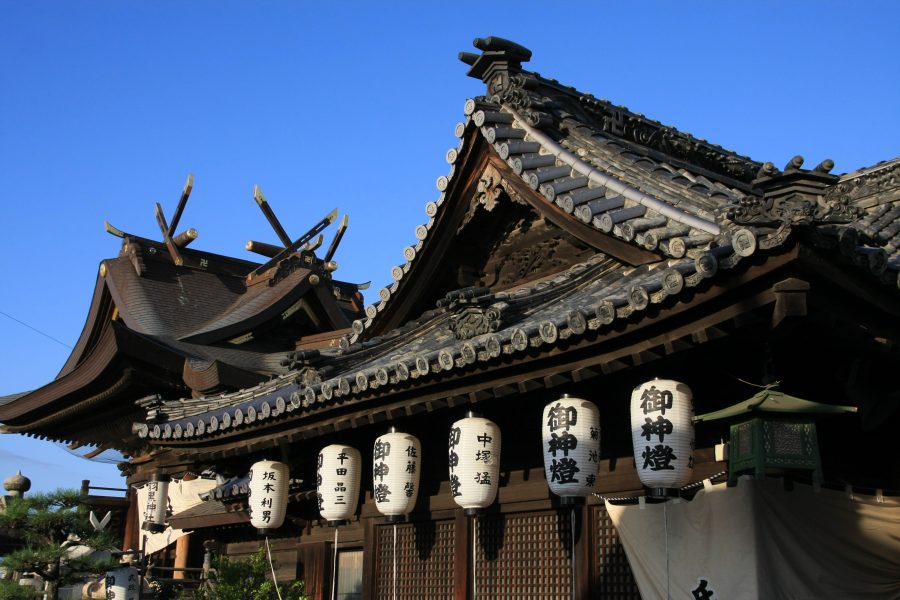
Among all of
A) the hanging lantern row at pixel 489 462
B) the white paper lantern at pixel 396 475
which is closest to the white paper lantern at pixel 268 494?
the hanging lantern row at pixel 489 462

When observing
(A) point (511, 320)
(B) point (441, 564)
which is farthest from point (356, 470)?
(A) point (511, 320)

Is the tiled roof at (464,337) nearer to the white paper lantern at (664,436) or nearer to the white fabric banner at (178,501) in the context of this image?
the white paper lantern at (664,436)

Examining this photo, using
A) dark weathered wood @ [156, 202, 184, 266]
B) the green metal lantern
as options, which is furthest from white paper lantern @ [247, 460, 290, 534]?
dark weathered wood @ [156, 202, 184, 266]

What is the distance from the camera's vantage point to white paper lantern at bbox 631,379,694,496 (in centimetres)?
831

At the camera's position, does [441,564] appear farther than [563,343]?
Yes

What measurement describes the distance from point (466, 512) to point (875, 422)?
4.09m

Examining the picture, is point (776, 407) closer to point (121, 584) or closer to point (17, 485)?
point (121, 584)

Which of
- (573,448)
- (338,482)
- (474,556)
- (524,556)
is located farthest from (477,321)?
(338,482)

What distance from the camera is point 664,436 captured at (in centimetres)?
835

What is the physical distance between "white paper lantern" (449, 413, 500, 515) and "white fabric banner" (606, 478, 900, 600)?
154 centimetres

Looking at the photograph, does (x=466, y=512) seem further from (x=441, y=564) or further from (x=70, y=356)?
(x=70, y=356)

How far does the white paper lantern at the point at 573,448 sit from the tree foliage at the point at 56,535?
31.1 feet

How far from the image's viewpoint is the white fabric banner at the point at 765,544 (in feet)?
26.4

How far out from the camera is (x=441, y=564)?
11.5 metres
